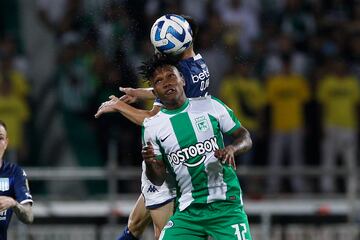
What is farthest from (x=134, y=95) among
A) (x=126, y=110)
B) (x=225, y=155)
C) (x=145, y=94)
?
(x=225, y=155)

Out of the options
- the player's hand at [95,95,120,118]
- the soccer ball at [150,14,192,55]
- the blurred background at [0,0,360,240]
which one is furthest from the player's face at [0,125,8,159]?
the blurred background at [0,0,360,240]

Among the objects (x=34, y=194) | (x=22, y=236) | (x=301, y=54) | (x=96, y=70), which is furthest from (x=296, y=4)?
(x=22, y=236)

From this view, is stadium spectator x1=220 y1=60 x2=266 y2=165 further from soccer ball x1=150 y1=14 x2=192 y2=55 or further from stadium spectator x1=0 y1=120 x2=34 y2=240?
stadium spectator x1=0 y1=120 x2=34 y2=240

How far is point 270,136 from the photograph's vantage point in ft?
59.1

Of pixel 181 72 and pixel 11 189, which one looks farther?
pixel 181 72

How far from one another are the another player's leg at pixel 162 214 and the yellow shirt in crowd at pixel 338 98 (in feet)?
25.3

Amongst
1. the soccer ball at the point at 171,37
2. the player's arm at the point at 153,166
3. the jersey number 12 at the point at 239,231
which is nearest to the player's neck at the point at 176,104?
the player's arm at the point at 153,166

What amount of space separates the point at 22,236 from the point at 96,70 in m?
3.29

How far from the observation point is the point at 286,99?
17797 millimetres

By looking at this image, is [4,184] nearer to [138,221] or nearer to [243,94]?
[138,221]

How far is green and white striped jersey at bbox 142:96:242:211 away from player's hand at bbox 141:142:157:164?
10 centimetres

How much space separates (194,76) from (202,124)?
0.83 meters

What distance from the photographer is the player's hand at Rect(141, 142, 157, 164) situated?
9320 millimetres

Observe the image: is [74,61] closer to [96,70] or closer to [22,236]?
[96,70]
